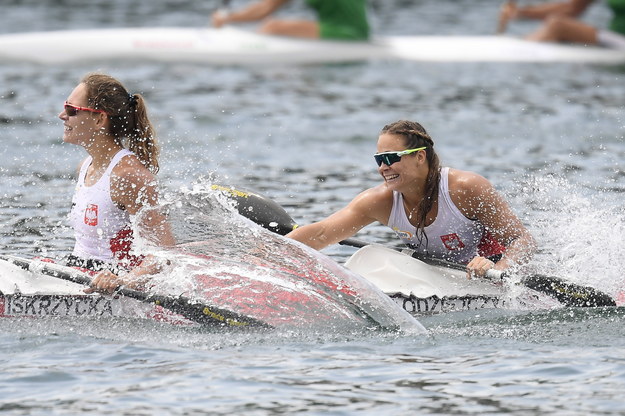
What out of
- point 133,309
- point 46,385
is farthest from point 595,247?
point 46,385

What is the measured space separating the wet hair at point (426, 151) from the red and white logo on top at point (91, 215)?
1.86 metres

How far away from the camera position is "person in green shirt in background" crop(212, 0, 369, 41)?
20328 mm

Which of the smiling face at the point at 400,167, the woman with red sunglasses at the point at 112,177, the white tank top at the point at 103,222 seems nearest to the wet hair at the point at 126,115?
the woman with red sunglasses at the point at 112,177

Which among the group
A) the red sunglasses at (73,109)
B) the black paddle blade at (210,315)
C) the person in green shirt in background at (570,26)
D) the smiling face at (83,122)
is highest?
the person in green shirt in background at (570,26)

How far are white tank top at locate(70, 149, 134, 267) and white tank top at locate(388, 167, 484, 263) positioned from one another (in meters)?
1.79

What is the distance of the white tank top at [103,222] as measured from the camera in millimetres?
7285

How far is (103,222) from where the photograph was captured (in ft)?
24.0

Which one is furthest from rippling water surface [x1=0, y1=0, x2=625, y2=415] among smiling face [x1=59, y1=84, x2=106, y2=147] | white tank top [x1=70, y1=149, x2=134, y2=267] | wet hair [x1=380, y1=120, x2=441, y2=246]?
smiling face [x1=59, y1=84, x2=106, y2=147]

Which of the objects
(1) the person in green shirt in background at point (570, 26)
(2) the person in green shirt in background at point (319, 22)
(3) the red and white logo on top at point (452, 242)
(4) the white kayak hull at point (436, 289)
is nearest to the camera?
(4) the white kayak hull at point (436, 289)

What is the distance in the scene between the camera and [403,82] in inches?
759

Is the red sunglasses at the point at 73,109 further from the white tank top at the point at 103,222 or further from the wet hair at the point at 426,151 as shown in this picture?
the wet hair at the point at 426,151

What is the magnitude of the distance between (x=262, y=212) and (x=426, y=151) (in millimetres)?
1407

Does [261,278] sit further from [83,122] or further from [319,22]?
[319,22]

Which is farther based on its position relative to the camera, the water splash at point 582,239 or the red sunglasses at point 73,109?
the water splash at point 582,239
